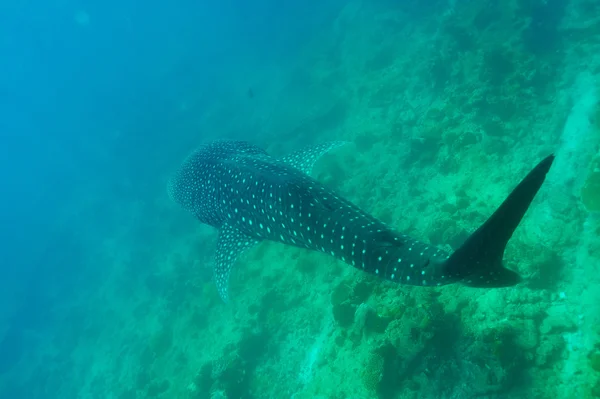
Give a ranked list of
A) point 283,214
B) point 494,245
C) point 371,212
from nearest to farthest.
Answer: point 494,245, point 283,214, point 371,212

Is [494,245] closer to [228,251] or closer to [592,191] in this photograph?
Result: [228,251]

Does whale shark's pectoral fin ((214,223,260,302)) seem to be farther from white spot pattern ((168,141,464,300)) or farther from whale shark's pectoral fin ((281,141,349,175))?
whale shark's pectoral fin ((281,141,349,175))

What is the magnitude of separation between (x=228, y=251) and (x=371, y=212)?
5850mm

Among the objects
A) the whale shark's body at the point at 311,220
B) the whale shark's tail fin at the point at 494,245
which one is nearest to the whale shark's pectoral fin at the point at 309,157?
the whale shark's body at the point at 311,220

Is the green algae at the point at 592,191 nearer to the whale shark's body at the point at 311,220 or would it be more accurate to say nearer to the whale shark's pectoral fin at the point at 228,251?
Result: the whale shark's body at the point at 311,220

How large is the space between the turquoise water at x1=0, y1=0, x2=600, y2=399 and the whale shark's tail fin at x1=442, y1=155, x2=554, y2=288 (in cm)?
312

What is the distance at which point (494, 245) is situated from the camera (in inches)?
108

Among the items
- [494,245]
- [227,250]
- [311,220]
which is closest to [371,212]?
[227,250]

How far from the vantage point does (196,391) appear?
11656 mm

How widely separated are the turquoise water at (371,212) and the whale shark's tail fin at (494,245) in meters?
3.12

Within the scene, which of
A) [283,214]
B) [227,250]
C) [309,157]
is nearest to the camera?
[283,214]

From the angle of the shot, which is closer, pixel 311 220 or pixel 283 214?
pixel 311 220

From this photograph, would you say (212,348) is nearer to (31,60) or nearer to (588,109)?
(588,109)

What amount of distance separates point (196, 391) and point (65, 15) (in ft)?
546
